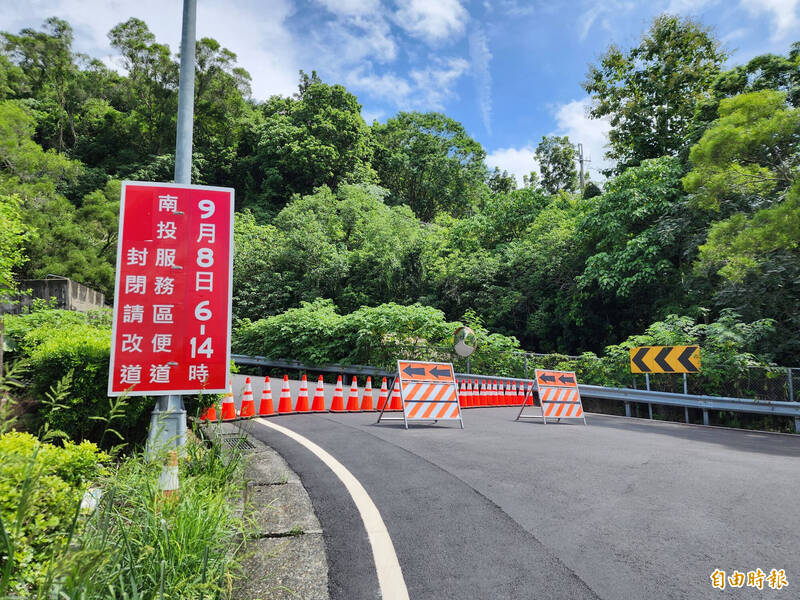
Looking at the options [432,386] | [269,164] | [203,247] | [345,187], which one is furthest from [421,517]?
[269,164]

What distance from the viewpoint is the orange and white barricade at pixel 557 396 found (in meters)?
10.7

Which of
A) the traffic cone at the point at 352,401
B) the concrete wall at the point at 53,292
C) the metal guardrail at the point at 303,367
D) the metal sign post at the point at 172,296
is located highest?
the concrete wall at the point at 53,292

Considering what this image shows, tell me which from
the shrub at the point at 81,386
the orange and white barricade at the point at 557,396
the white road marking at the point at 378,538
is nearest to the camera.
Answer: the white road marking at the point at 378,538

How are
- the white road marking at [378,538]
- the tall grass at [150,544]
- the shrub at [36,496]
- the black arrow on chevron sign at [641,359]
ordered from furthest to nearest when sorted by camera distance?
the black arrow on chevron sign at [641,359] → the white road marking at [378,538] → the tall grass at [150,544] → the shrub at [36,496]

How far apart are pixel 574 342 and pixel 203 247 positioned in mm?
21308

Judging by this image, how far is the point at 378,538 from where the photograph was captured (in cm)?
346

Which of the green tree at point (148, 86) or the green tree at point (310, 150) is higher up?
the green tree at point (148, 86)

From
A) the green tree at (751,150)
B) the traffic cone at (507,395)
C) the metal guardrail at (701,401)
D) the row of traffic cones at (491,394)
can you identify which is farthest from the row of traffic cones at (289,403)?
the green tree at (751,150)

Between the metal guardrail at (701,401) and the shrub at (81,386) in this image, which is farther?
the metal guardrail at (701,401)

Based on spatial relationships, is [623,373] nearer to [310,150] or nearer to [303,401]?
[303,401]

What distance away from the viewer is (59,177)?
31672 millimetres

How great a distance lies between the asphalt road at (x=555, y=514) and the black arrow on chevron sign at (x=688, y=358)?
517 centimetres

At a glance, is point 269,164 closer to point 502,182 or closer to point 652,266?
point 502,182

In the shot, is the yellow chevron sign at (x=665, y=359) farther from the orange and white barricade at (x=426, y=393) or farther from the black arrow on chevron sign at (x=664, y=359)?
the orange and white barricade at (x=426, y=393)
